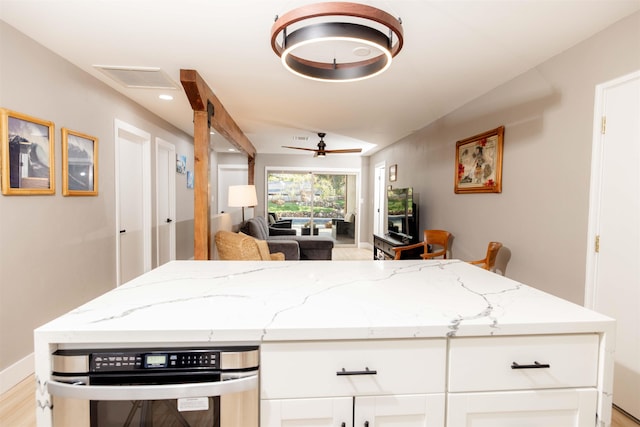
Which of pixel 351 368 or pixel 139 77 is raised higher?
pixel 139 77

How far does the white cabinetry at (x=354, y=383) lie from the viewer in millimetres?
893

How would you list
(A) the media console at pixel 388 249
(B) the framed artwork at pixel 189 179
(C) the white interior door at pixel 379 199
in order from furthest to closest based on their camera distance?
(C) the white interior door at pixel 379 199 → (B) the framed artwork at pixel 189 179 → (A) the media console at pixel 388 249

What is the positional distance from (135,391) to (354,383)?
60 cm

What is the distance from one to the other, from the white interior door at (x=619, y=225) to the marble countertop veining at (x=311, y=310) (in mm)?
1080

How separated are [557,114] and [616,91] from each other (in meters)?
0.42

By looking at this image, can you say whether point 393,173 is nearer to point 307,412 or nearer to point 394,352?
point 394,352

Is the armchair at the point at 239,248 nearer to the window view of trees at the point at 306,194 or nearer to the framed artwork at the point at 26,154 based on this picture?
the framed artwork at the point at 26,154

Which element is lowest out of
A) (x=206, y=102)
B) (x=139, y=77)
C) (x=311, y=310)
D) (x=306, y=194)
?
(x=311, y=310)

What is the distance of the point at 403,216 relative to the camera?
4.55 metres

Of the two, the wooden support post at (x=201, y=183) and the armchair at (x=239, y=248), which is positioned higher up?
the wooden support post at (x=201, y=183)

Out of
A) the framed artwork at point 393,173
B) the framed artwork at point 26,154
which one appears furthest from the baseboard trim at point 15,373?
the framed artwork at point 393,173

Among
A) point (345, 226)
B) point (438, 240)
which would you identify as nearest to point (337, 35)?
point (438, 240)

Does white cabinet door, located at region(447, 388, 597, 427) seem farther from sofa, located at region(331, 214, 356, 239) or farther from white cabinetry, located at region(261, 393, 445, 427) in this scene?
sofa, located at region(331, 214, 356, 239)

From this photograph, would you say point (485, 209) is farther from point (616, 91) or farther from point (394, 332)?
point (394, 332)
